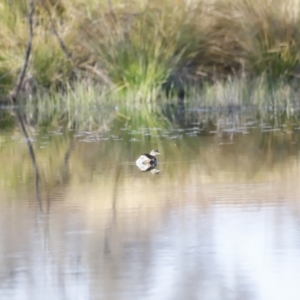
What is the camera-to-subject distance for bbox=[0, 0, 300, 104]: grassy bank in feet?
41.5

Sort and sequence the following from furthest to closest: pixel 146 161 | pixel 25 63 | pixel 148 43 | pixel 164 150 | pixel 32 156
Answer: pixel 25 63 < pixel 148 43 < pixel 164 150 < pixel 32 156 < pixel 146 161

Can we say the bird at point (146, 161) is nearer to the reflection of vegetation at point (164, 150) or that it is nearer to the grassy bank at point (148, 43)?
the reflection of vegetation at point (164, 150)

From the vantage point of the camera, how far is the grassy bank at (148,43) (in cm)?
1265

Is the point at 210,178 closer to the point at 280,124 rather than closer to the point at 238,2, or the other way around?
the point at 280,124

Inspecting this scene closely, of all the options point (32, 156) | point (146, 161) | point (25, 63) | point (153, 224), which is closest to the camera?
point (153, 224)

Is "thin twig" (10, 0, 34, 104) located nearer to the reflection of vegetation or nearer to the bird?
the reflection of vegetation

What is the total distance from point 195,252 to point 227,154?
3318mm

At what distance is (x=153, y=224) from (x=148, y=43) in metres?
8.01

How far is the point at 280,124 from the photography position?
386 inches

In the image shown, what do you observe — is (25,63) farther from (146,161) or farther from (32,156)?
(146,161)

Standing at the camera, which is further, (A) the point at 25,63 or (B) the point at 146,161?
(A) the point at 25,63

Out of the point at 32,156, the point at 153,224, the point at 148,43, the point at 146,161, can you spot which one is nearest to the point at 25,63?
the point at 148,43

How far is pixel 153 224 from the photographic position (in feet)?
15.5

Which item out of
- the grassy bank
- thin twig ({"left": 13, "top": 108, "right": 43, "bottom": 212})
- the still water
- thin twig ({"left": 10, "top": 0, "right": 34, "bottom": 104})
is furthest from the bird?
thin twig ({"left": 10, "top": 0, "right": 34, "bottom": 104})
